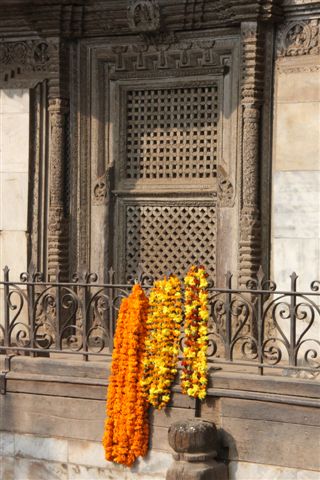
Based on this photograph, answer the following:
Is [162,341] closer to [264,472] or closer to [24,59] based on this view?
[264,472]

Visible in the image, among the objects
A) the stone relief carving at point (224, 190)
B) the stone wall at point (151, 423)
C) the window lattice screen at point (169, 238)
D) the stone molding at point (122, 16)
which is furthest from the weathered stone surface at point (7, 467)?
the stone molding at point (122, 16)

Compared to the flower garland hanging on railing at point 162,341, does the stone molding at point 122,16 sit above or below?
above

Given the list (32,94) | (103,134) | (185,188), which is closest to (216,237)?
(185,188)

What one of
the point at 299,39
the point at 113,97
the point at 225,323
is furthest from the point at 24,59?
the point at 225,323

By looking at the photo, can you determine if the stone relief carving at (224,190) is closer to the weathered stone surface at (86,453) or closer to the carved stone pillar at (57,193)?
the carved stone pillar at (57,193)

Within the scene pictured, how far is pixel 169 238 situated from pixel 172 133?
43.1 inches

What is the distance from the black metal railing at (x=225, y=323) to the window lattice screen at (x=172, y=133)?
137cm

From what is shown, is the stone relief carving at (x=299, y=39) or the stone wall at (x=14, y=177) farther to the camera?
the stone wall at (x=14, y=177)

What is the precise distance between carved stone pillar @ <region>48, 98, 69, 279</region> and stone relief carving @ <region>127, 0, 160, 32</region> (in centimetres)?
116

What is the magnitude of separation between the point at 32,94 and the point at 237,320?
10.9 feet

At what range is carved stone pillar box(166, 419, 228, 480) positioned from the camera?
31.7 feet

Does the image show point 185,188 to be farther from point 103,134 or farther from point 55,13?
point 55,13

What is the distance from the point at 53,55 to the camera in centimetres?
1262

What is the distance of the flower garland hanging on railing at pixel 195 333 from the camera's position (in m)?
10.1
